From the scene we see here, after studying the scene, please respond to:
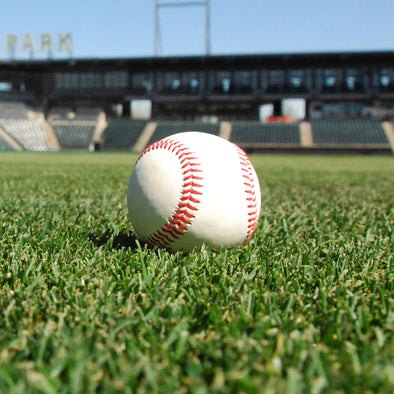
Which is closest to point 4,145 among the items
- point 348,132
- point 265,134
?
point 265,134

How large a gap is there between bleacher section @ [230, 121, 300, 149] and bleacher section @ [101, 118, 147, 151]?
23.7 ft

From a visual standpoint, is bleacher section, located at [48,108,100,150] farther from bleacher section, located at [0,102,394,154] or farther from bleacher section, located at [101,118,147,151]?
bleacher section, located at [101,118,147,151]

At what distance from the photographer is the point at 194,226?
91.5 inches

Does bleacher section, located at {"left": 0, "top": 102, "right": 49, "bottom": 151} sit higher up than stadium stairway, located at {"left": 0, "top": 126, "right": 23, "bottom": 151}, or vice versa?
bleacher section, located at {"left": 0, "top": 102, "right": 49, "bottom": 151}

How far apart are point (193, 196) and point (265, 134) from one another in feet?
101

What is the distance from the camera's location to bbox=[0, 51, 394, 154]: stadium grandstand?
32781 millimetres

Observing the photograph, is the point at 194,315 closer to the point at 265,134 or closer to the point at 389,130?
the point at 265,134

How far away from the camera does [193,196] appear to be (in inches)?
90.9

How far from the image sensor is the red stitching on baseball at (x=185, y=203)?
2307 millimetres

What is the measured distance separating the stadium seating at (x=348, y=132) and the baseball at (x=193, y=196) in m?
28.4

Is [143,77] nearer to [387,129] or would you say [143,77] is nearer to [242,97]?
[242,97]

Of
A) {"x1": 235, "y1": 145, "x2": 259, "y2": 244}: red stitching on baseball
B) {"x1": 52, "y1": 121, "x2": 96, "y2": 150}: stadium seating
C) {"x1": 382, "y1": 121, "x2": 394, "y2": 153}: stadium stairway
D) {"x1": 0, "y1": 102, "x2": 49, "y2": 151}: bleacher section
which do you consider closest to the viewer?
{"x1": 235, "y1": 145, "x2": 259, "y2": 244}: red stitching on baseball

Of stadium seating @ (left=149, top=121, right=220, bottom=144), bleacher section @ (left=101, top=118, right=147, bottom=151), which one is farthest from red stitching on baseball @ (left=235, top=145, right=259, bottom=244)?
stadium seating @ (left=149, top=121, right=220, bottom=144)

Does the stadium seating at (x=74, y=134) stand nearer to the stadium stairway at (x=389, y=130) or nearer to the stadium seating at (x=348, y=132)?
the stadium seating at (x=348, y=132)
